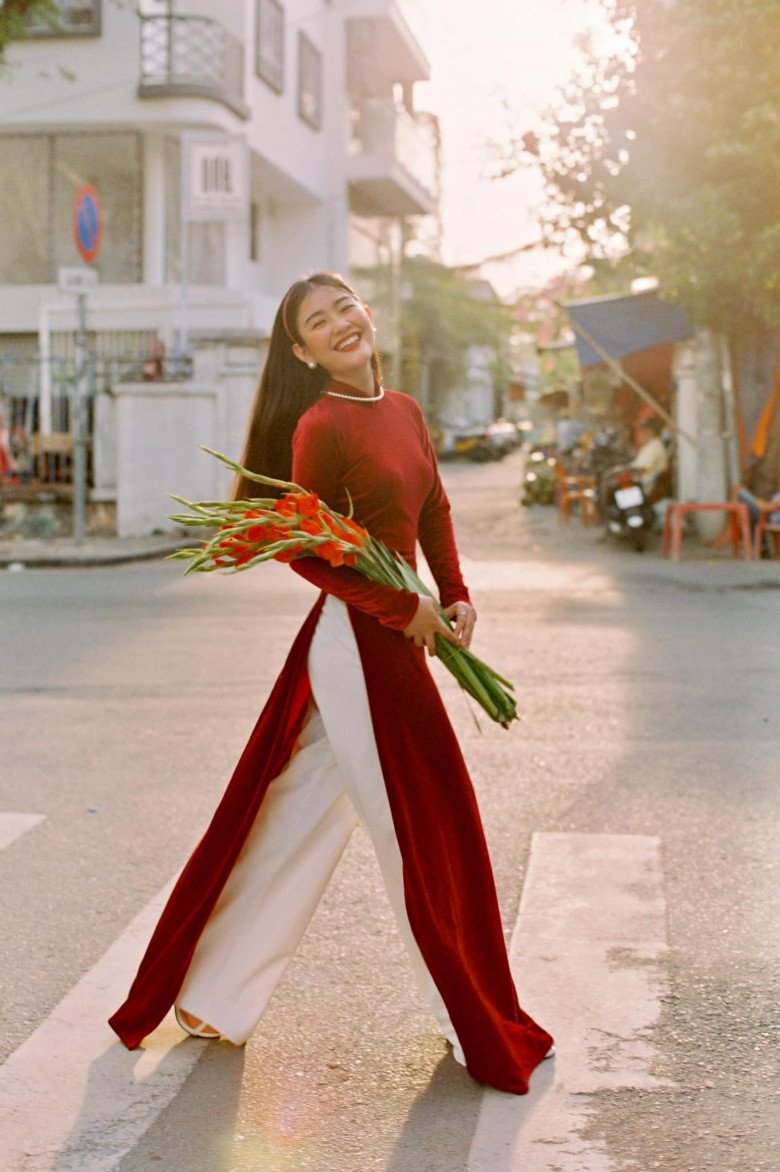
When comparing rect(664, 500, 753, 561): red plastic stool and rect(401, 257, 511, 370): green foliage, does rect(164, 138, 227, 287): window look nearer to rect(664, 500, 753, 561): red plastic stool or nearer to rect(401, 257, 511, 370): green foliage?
rect(664, 500, 753, 561): red plastic stool

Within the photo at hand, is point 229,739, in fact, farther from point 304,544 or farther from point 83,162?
point 83,162

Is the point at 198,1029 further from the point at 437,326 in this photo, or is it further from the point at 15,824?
the point at 437,326

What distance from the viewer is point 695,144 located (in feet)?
56.7

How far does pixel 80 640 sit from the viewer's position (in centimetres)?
1120

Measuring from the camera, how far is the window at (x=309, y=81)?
31594 millimetres

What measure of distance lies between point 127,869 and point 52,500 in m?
16.2

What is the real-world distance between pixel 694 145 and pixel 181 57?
36.0ft

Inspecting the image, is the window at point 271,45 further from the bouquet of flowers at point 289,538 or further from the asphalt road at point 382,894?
the bouquet of flowers at point 289,538

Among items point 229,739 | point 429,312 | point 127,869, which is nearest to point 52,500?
point 229,739

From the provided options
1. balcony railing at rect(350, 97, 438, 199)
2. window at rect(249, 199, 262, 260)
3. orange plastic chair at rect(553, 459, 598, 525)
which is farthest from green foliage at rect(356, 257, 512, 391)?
orange plastic chair at rect(553, 459, 598, 525)

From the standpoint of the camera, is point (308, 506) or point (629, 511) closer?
point (308, 506)

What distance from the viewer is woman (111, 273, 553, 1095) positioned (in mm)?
3684

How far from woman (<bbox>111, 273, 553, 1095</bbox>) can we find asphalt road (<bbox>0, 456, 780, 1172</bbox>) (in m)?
0.19

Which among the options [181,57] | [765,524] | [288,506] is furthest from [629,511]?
[288,506]
